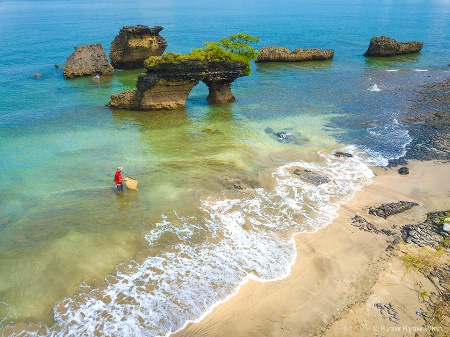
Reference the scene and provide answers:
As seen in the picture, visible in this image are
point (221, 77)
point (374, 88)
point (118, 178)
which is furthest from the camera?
point (374, 88)

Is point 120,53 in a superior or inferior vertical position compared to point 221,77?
inferior

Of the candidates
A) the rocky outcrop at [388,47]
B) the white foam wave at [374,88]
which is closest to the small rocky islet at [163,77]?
the white foam wave at [374,88]

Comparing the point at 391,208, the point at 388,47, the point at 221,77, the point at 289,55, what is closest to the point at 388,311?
the point at 391,208

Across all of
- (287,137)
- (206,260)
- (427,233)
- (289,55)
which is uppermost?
(427,233)

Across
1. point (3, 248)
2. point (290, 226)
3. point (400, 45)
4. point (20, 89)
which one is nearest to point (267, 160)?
point (290, 226)

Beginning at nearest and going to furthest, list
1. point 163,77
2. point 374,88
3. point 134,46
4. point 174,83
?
point 163,77
point 174,83
point 374,88
point 134,46

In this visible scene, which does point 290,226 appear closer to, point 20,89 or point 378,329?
point 378,329

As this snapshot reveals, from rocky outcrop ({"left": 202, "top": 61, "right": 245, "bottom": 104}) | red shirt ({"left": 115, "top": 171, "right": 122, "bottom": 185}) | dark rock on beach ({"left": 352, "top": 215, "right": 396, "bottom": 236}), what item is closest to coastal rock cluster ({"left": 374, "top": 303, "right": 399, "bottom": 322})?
dark rock on beach ({"left": 352, "top": 215, "right": 396, "bottom": 236})

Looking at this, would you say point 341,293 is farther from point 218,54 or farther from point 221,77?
point 218,54
